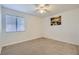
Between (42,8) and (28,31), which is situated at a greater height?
(42,8)

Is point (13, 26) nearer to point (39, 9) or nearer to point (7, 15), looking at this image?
point (7, 15)

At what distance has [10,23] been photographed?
1.62 m

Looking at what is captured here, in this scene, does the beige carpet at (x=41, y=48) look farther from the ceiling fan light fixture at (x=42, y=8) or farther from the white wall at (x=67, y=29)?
the ceiling fan light fixture at (x=42, y=8)

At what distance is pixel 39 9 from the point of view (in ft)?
5.48

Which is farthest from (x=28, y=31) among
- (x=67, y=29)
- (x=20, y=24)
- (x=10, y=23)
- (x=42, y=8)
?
(x=67, y=29)

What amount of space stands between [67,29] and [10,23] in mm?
987

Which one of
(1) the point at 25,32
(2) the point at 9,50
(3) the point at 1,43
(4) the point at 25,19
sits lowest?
(2) the point at 9,50

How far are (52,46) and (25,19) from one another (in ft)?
2.24

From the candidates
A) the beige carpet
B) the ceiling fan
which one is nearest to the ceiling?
the ceiling fan

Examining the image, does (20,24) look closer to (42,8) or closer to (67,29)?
(42,8)

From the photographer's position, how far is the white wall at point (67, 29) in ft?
5.51

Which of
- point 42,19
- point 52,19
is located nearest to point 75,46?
point 52,19

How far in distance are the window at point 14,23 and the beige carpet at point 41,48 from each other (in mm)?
270

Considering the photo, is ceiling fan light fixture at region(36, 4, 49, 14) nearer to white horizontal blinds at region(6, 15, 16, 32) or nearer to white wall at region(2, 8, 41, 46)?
white wall at region(2, 8, 41, 46)
